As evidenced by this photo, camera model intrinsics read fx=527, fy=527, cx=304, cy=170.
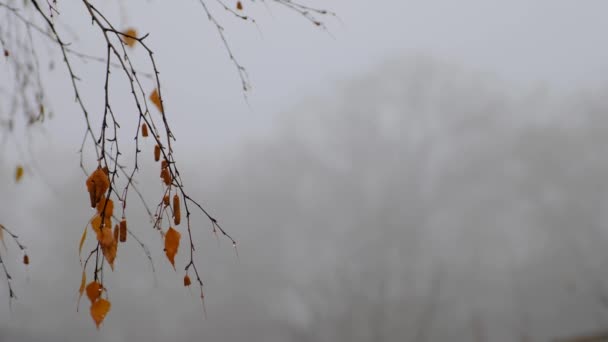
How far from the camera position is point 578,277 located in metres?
7.88

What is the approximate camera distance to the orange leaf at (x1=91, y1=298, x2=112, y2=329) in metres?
0.60

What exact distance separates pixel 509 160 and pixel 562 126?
0.95 m

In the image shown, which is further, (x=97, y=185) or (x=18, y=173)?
(x=18, y=173)

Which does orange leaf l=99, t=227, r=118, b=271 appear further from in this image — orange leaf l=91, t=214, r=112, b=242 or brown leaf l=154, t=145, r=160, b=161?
brown leaf l=154, t=145, r=160, b=161

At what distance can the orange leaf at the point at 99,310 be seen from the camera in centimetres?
60

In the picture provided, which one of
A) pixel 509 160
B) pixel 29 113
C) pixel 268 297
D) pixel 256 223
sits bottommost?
pixel 29 113

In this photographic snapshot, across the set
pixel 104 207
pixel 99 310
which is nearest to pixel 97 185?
pixel 104 207

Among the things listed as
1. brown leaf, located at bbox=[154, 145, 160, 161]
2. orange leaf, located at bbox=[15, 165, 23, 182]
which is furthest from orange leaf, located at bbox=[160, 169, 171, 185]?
orange leaf, located at bbox=[15, 165, 23, 182]

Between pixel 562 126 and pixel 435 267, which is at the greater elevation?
pixel 562 126

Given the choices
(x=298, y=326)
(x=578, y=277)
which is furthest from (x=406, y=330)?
(x=578, y=277)

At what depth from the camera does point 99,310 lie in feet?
1.98

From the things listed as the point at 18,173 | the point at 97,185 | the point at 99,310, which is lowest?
the point at 99,310

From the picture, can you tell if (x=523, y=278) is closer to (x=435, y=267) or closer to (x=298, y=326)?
(x=435, y=267)

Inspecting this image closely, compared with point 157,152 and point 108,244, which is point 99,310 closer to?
point 108,244
